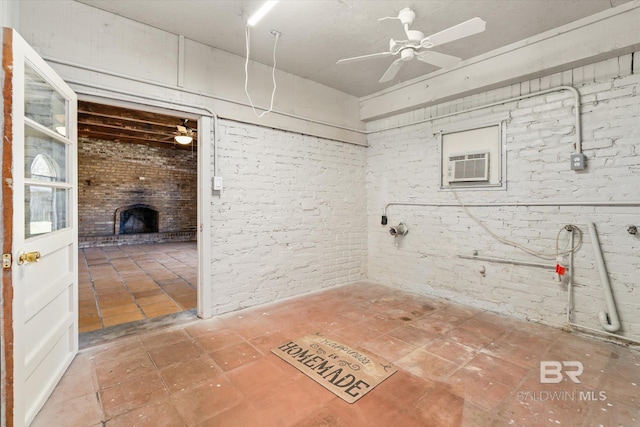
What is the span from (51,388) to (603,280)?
4472 mm

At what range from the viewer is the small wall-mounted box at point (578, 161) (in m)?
2.78

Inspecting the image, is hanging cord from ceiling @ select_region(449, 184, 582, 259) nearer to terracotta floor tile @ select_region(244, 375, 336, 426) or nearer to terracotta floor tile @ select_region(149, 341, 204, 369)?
terracotta floor tile @ select_region(244, 375, 336, 426)

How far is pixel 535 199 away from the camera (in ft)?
10.2

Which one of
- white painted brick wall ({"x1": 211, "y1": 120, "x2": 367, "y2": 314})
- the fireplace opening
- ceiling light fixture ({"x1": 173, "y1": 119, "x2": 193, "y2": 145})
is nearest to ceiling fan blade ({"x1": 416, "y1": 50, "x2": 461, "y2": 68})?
white painted brick wall ({"x1": 211, "y1": 120, "x2": 367, "y2": 314})

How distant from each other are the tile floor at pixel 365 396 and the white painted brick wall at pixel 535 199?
44 centimetres

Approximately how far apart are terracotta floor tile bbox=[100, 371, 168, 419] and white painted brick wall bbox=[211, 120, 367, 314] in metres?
1.20

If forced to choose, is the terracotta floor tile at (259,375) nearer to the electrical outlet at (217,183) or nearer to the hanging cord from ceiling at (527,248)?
the electrical outlet at (217,183)

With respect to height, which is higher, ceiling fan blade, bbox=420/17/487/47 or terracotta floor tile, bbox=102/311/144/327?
ceiling fan blade, bbox=420/17/487/47

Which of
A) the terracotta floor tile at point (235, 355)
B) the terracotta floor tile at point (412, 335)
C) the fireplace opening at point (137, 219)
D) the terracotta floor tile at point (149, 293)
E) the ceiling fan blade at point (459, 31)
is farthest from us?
the fireplace opening at point (137, 219)

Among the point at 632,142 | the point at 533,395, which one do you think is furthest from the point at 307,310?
the point at 632,142

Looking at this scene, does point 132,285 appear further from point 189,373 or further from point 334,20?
point 334,20

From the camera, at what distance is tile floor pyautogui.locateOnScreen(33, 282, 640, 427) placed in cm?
173

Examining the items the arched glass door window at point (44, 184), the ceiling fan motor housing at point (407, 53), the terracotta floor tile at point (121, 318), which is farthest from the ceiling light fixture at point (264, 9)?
the terracotta floor tile at point (121, 318)

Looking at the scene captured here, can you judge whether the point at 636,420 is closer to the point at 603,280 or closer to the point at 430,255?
the point at 603,280
